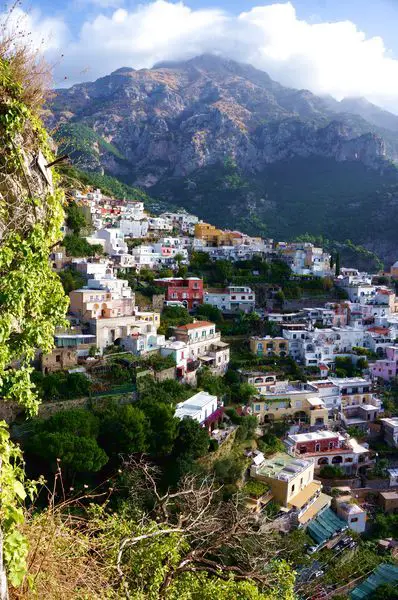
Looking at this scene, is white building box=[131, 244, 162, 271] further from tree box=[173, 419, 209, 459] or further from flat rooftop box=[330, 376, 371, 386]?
tree box=[173, 419, 209, 459]

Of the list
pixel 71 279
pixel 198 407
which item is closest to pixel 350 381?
pixel 198 407

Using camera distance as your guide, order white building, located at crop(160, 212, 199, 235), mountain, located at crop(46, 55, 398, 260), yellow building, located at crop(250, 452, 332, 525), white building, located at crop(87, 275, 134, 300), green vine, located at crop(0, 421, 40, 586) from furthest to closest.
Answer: mountain, located at crop(46, 55, 398, 260)
white building, located at crop(160, 212, 199, 235)
white building, located at crop(87, 275, 134, 300)
yellow building, located at crop(250, 452, 332, 525)
green vine, located at crop(0, 421, 40, 586)

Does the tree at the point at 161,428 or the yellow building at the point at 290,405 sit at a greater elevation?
the tree at the point at 161,428

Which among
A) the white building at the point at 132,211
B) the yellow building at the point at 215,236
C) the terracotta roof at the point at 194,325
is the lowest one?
the terracotta roof at the point at 194,325

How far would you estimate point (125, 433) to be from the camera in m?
16.7

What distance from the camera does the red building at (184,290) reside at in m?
32.6

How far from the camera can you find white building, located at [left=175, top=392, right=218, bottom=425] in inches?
770

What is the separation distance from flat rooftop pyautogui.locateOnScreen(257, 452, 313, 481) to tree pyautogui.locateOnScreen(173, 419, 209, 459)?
297cm

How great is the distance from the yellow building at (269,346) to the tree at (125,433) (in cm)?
A: 1362

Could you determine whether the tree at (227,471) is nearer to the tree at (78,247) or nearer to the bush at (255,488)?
the bush at (255,488)

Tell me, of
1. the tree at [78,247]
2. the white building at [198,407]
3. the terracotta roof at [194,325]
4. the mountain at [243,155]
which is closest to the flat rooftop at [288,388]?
the white building at [198,407]

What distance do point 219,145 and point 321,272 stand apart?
64067mm

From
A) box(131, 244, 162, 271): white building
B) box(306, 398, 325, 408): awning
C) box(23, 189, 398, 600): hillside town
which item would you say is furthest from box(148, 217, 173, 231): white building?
box(306, 398, 325, 408): awning

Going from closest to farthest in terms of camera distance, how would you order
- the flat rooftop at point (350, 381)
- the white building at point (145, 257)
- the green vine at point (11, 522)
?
the green vine at point (11, 522), the flat rooftop at point (350, 381), the white building at point (145, 257)
